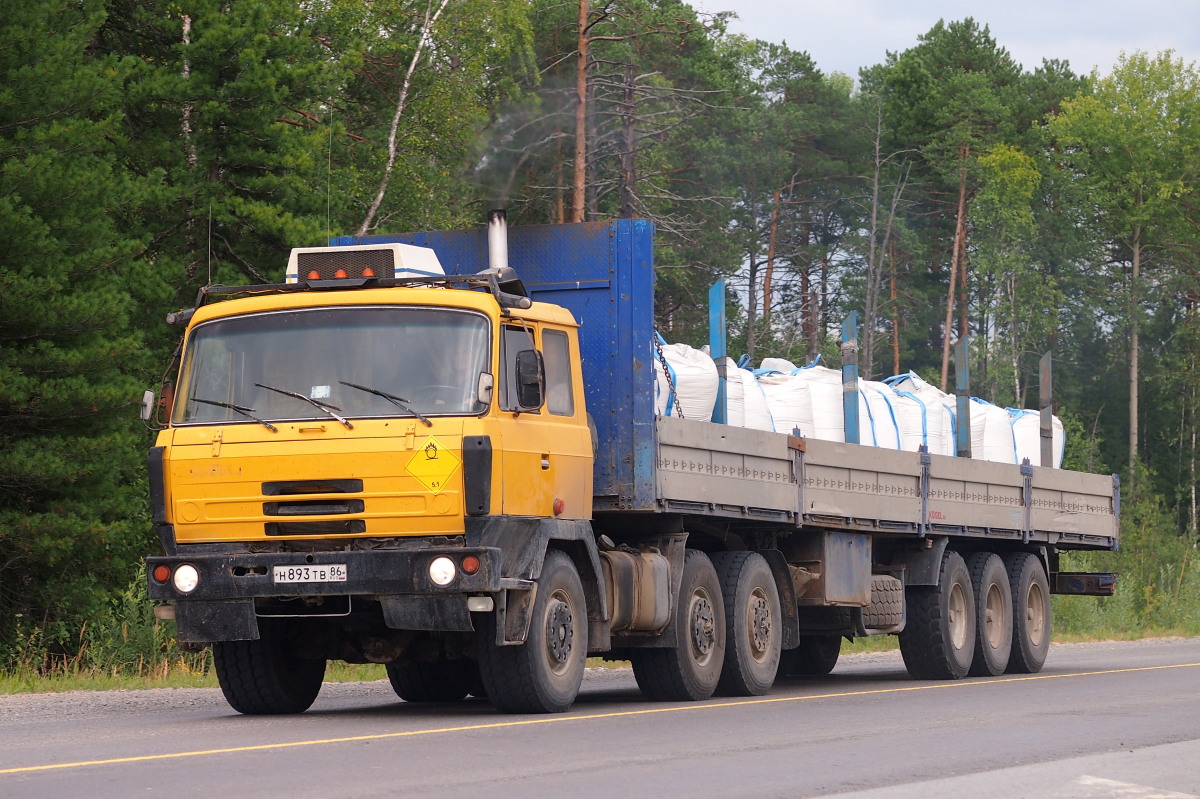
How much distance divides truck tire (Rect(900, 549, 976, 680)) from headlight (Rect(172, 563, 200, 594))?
8367 millimetres

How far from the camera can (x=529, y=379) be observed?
35.6 feet

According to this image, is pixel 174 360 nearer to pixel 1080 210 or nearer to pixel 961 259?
pixel 961 259

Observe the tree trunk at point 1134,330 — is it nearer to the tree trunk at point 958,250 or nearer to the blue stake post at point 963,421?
the tree trunk at point 958,250

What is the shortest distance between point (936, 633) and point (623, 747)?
8.28 meters

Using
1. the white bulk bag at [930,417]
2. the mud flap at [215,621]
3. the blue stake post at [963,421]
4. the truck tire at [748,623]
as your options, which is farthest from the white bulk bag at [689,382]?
the blue stake post at [963,421]

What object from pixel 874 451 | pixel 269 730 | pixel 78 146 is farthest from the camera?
pixel 78 146

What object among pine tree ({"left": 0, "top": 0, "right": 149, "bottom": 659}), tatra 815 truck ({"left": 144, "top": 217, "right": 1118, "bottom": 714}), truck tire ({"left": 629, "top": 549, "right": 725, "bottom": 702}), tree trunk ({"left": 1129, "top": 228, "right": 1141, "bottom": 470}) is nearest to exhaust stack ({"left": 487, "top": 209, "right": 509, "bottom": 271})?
tatra 815 truck ({"left": 144, "top": 217, "right": 1118, "bottom": 714})

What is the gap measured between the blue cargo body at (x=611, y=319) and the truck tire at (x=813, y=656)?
623 centimetres

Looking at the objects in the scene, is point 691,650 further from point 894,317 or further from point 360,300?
point 894,317

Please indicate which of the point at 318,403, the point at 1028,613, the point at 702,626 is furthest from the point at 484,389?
the point at 1028,613

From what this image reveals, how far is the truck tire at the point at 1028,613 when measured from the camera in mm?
18734

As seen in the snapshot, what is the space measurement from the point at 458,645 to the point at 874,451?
18.1 feet

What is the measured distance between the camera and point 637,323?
12602mm

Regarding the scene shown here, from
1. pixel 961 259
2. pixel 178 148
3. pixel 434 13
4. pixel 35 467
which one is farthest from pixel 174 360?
pixel 961 259
